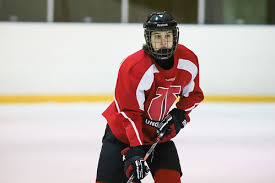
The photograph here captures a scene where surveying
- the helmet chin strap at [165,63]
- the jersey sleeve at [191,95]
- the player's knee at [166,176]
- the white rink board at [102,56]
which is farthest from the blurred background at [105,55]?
the helmet chin strap at [165,63]

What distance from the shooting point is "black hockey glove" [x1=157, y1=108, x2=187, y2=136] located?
74.8 inches

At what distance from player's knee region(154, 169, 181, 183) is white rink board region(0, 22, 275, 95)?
4437mm

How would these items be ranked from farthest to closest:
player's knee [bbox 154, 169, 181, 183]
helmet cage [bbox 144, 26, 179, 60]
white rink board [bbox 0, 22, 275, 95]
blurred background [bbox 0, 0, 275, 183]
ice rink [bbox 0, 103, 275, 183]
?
white rink board [bbox 0, 22, 275, 95], blurred background [bbox 0, 0, 275, 183], ice rink [bbox 0, 103, 275, 183], player's knee [bbox 154, 169, 181, 183], helmet cage [bbox 144, 26, 179, 60]

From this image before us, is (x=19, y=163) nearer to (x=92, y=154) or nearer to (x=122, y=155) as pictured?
(x=92, y=154)

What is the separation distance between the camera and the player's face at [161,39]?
1742 millimetres

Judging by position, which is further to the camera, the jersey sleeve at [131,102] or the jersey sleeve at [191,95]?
the jersey sleeve at [191,95]

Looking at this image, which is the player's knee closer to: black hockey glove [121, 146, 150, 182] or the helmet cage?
black hockey glove [121, 146, 150, 182]

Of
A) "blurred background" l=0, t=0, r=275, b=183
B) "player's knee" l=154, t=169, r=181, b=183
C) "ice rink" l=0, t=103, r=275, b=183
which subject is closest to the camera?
"player's knee" l=154, t=169, r=181, b=183

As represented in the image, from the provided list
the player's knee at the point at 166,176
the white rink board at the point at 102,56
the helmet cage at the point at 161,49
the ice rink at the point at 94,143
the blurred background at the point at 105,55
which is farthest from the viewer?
the white rink board at the point at 102,56

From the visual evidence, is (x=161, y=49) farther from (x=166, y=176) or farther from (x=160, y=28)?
(x=166, y=176)

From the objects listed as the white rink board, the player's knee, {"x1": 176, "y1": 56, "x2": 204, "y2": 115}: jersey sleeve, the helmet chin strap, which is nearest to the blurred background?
the white rink board

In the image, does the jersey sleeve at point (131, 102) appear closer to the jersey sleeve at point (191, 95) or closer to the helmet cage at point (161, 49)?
the helmet cage at point (161, 49)

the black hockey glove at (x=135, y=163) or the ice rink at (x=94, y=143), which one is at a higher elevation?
the black hockey glove at (x=135, y=163)

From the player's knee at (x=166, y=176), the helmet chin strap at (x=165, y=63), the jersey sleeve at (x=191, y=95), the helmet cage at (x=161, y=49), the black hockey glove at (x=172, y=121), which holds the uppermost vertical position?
the helmet cage at (x=161, y=49)
